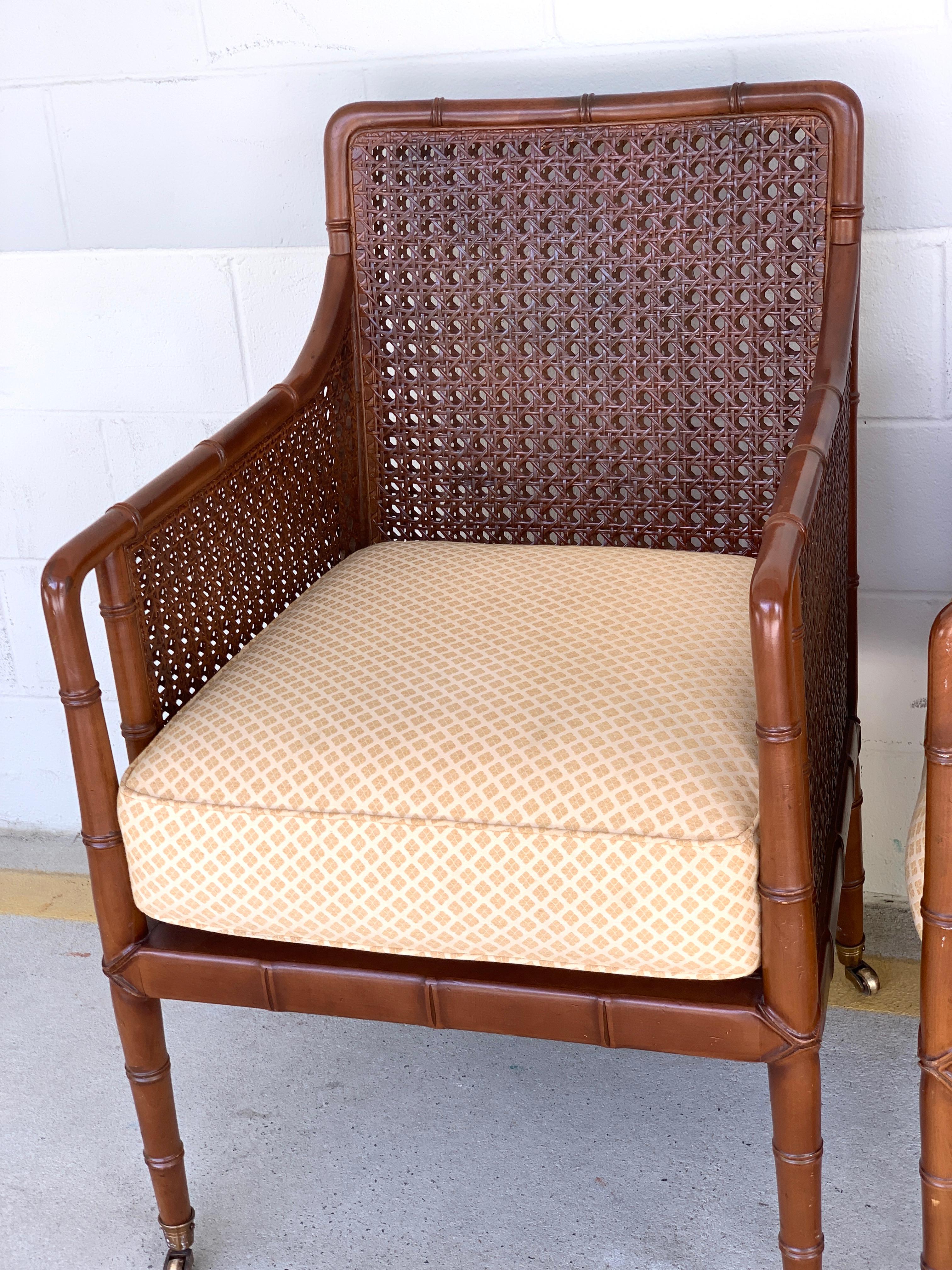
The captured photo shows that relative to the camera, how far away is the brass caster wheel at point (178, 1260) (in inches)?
53.7

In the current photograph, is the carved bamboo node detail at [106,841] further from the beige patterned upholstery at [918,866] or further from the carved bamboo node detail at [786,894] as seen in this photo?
the beige patterned upholstery at [918,866]

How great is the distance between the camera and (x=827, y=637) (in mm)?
1277

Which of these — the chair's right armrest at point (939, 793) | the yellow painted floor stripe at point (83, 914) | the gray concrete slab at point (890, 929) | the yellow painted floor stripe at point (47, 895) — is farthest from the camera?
the yellow painted floor stripe at point (47, 895)

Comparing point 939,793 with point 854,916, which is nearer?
point 939,793

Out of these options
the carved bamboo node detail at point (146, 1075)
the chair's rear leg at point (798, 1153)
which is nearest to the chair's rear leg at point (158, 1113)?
the carved bamboo node detail at point (146, 1075)

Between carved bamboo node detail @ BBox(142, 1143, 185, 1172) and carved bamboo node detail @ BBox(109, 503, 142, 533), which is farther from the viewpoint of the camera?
carved bamboo node detail @ BBox(142, 1143, 185, 1172)

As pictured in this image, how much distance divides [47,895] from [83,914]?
0.10 metres

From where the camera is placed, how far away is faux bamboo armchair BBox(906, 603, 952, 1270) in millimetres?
971

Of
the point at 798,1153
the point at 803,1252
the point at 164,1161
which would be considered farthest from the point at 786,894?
the point at 164,1161

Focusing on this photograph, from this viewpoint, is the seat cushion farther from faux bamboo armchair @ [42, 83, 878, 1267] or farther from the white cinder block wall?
the white cinder block wall

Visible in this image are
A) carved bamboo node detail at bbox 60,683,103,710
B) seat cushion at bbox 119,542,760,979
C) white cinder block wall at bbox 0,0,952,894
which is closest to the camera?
seat cushion at bbox 119,542,760,979

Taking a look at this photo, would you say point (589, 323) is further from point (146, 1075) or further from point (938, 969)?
point (146, 1075)

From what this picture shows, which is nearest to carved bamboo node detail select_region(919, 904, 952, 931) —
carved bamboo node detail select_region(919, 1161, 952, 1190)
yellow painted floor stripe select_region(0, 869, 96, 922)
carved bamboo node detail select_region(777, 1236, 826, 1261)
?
carved bamboo node detail select_region(919, 1161, 952, 1190)

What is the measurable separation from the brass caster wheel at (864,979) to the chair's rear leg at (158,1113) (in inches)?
34.5
